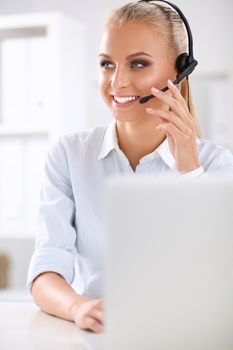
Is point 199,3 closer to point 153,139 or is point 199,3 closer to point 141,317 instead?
point 153,139

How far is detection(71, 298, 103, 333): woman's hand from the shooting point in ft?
3.31

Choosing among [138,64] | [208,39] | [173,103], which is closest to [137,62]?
[138,64]

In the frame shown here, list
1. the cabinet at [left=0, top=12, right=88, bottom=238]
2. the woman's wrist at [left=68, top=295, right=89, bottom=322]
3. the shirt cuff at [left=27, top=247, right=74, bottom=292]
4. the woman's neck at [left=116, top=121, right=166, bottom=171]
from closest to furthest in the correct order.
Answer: the woman's wrist at [left=68, top=295, right=89, bottom=322]
the shirt cuff at [left=27, top=247, right=74, bottom=292]
the woman's neck at [left=116, top=121, right=166, bottom=171]
the cabinet at [left=0, top=12, right=88, bottom=238]

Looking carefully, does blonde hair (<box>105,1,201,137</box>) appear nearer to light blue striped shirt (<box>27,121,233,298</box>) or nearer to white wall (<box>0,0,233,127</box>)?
light blue striped shirt (<box>27,121,233,298</box>)

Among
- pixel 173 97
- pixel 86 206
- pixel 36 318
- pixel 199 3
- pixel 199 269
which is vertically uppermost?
pixel 199 3

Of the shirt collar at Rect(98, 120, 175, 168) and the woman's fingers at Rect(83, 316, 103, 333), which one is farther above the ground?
the shirt collar at Rect(98, 120, 175, 168)

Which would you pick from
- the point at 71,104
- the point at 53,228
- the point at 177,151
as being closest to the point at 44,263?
the point at 53,228

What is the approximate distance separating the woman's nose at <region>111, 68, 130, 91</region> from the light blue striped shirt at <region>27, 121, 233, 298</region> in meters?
0.17

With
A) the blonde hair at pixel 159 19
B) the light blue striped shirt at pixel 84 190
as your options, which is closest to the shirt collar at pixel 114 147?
the light blue striped shirt at pixel 84 190

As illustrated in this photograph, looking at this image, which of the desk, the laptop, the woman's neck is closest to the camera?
the laptop

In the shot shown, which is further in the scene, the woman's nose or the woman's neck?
the woman's neck

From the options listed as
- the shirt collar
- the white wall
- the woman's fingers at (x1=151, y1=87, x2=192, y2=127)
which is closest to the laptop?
the woman's fingers at (x1=151, y1=87, x2=192, y2=127)

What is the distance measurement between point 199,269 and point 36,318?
0.49m

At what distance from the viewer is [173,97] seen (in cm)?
141
